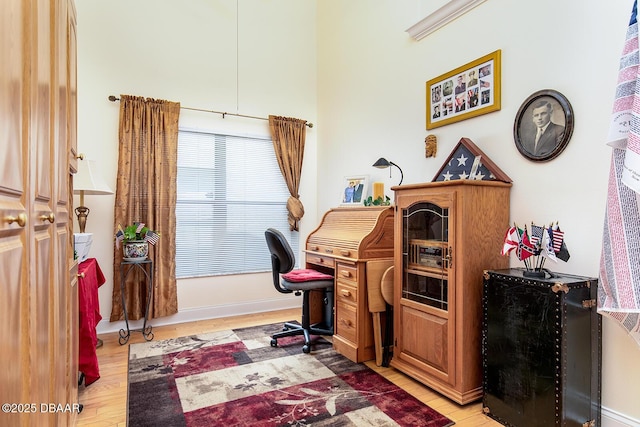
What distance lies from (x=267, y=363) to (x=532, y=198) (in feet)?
7.45

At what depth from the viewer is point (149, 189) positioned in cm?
367

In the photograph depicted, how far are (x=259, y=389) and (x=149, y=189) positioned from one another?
238 cm

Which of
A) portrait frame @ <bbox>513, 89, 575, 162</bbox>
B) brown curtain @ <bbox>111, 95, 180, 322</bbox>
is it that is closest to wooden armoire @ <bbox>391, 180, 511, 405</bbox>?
portrait frame @ <bbox>513, 89, 575, 162</bbox>

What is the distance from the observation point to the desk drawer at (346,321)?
111 inches

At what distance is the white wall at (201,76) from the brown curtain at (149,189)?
112 mm

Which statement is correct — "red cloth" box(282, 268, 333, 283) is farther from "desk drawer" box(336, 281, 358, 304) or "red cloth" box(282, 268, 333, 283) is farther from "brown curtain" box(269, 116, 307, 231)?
"brown curtain" box(269, 116, 307, 231)

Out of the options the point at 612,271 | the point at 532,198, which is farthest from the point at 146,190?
the point at 612,271

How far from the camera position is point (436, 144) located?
2.94m

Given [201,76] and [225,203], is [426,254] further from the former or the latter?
[201,76]

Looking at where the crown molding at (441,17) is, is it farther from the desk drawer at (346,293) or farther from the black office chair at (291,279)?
the desk drawer at (346,293)

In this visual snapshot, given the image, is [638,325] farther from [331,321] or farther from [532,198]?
[331,321]

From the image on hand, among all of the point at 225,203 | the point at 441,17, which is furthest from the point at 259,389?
the point at 441,17

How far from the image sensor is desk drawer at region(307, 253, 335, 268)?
316 cm

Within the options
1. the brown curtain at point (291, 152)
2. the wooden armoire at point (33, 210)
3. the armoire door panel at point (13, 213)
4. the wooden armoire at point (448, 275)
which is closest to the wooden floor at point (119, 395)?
the wooden armoire at point (448, 275)
